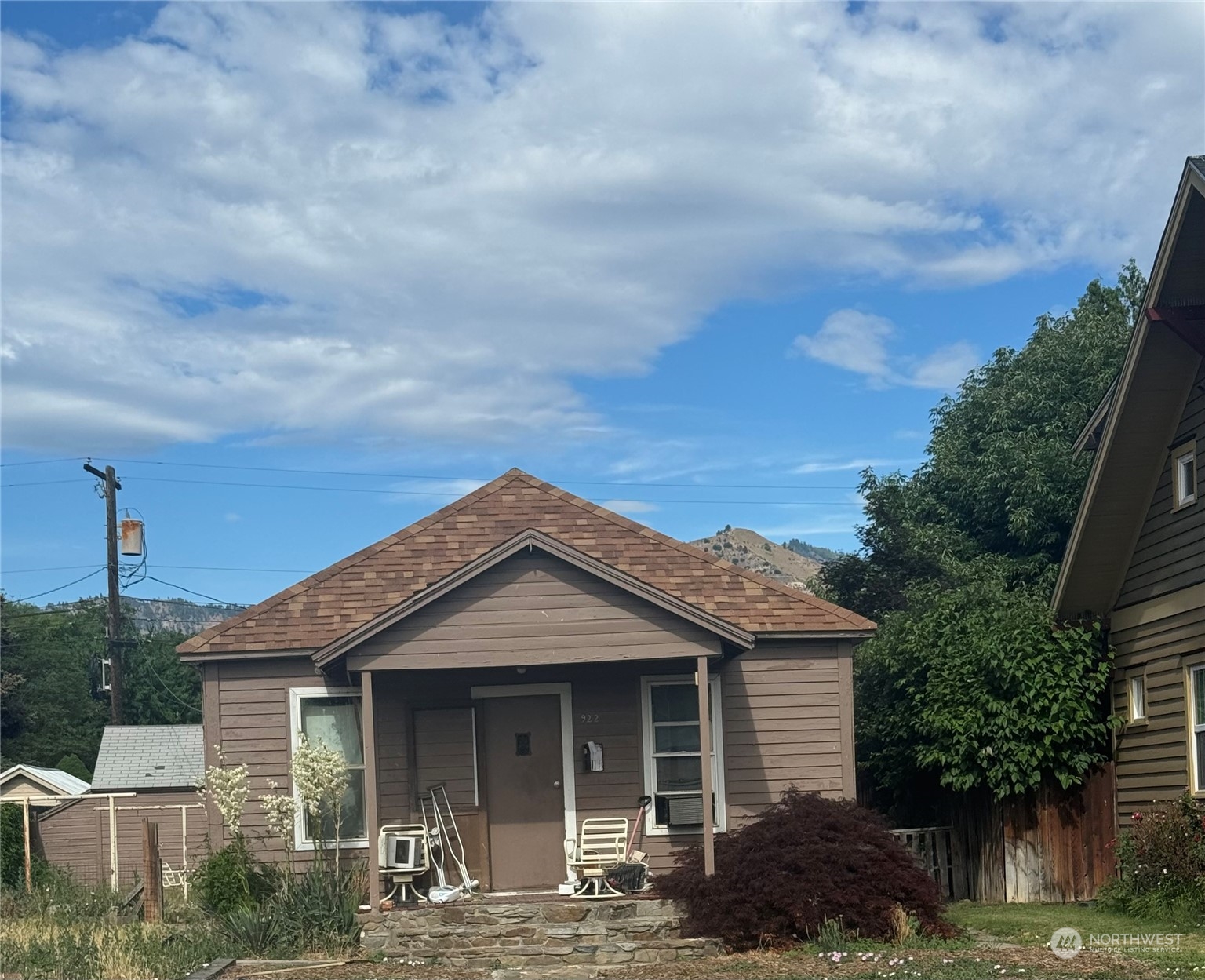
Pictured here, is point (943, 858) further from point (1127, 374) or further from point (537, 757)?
point (1127, 374)

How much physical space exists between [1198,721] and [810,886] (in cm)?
529

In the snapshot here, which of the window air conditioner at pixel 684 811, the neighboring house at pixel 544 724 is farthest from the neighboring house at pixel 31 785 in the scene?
the window air conditioner at pixel 684 811

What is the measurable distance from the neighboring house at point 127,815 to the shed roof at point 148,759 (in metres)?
0.02

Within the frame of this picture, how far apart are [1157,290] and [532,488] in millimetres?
7518

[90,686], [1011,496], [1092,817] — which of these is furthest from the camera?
[90,686]

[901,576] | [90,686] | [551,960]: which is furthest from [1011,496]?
[90,686]

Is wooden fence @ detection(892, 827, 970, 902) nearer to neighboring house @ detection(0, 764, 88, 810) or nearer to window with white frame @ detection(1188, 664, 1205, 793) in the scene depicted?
window with white frame @ detection(1188, 664, 1205, 793)

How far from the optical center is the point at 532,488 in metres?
17.7

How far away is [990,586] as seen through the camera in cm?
2005

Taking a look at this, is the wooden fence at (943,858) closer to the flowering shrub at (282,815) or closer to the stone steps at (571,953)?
the stone steps at (571,953)

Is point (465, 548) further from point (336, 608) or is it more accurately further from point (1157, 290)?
point (1157, 290)

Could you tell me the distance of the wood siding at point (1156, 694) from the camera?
614 inches

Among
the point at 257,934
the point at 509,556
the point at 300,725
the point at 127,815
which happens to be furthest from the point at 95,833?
the point at 509,556

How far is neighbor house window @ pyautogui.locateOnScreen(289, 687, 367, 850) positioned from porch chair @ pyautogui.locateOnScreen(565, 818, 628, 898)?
2.48m
